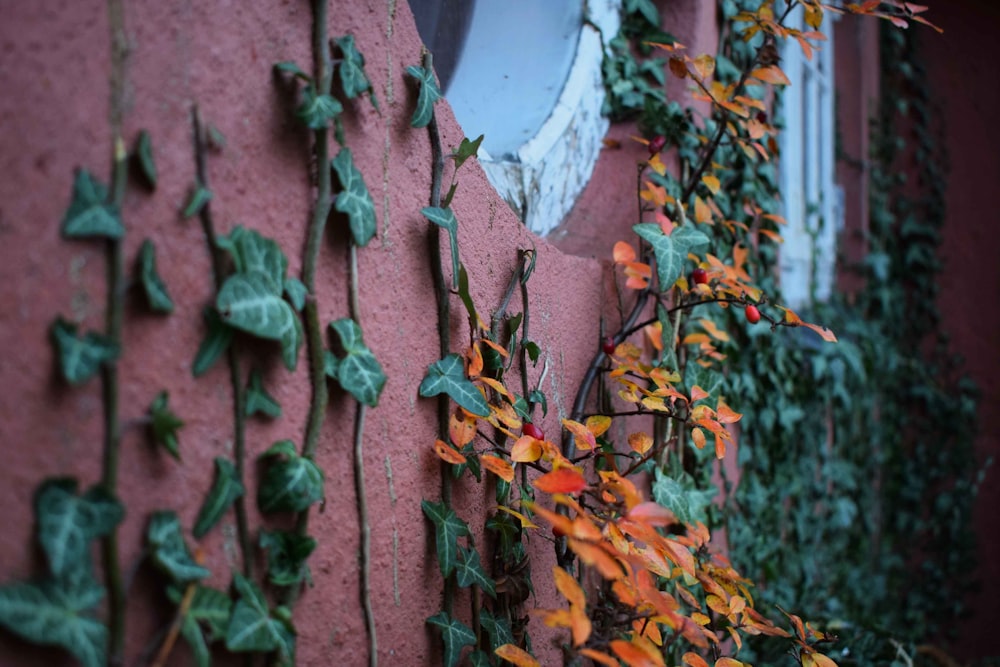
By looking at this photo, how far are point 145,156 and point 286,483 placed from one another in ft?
1.28

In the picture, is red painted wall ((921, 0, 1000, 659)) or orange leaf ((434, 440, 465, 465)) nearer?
orange leaf ((434, 440, 465, 465))

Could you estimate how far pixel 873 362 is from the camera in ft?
11.6

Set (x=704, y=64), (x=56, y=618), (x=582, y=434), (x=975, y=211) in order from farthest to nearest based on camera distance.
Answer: (x=975, y=211) < (x=704, y=64) < (x=582, y=434) < (x=56, y=618)

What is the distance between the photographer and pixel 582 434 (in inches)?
54.9

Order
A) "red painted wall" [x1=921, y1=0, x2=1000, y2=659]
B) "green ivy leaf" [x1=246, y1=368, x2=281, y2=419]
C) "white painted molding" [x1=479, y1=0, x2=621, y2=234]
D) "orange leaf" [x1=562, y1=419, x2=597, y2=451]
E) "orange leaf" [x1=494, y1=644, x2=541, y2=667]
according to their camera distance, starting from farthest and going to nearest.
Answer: "red painted wall" [x1=921, y1=0, x2=1000, y2=659] < "white painted molding" [x1=479, y1=0, x2=621, y2=234] < "orange leaf" [x1=562, y1=419, x2=597, y2=451] < "orange leaf" [x1=494, y1=644, x2=541, y2=667] < "green ivy leaf" [x1=246, y1=368, x2=281, y2=419]

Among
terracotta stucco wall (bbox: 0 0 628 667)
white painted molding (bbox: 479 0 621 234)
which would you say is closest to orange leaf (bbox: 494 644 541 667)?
terracotta stucco wall (bbox: 0 0 628 667)

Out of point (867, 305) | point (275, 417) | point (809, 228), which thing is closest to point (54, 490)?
point (275, 417)

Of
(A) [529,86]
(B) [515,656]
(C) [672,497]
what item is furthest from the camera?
(A) [529,86]

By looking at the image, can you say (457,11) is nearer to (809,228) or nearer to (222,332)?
(222,332)

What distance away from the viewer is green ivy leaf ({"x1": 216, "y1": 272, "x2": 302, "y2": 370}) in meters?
0.85

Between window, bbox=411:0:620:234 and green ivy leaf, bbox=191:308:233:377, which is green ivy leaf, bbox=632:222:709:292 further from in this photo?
green ivy leaf, bbox=191:308:233:377

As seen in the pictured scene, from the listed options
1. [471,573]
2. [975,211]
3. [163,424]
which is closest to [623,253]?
[471,573]

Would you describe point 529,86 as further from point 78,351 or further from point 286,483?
point 78,351

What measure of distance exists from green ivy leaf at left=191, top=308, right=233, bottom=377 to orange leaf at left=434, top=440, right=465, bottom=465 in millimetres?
406
